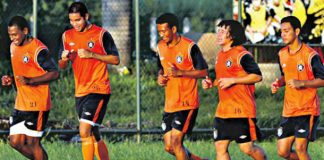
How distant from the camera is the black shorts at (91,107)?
13398mm

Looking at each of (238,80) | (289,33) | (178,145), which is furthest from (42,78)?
(289,33)

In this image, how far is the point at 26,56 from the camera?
13234 mm

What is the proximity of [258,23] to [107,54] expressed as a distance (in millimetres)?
5279

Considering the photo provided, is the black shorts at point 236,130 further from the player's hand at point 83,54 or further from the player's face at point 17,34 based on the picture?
the player's face at point 17,34

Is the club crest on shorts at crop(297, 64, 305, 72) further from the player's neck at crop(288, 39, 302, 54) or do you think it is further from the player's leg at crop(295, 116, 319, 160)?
the player's leg at crop(295, 116, 319, 160)

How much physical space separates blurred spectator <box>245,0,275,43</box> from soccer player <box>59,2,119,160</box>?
504cm

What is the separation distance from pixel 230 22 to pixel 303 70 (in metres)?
0.92

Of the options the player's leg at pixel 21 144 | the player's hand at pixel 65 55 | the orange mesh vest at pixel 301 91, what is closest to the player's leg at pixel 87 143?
the player's leg at pixel 21 144

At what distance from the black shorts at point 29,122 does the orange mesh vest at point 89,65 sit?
51 centimetres

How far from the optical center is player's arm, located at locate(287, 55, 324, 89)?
41.4 feet

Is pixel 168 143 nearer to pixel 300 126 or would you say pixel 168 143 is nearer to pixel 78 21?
pixel 300 126

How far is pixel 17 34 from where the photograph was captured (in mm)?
13227

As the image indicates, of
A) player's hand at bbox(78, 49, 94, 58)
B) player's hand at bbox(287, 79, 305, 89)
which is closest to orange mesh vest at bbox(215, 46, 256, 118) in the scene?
player's hand at bbox(287, 79, 305, 89)

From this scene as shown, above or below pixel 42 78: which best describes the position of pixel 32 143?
below
